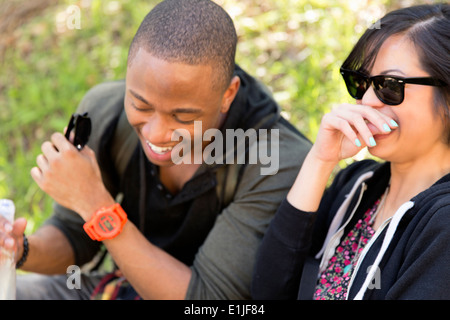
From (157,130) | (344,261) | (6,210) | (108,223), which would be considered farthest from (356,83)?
(6,210)

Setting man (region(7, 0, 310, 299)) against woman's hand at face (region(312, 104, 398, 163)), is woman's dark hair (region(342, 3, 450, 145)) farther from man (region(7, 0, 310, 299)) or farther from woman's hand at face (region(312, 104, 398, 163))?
man (region(7, 0, 310, 299))

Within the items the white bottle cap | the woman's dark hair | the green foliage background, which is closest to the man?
the white bottle cap

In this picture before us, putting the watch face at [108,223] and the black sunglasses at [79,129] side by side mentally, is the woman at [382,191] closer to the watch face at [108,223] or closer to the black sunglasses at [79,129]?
the watch face at [108,223]

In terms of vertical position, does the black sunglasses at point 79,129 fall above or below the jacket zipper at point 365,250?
A: above

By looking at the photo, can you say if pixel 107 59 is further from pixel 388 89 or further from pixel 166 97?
pixel 388 89

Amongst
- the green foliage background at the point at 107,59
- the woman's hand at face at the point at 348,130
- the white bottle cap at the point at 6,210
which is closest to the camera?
the woman's hand at face at the point at 348,130

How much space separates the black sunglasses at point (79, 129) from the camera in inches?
98.2

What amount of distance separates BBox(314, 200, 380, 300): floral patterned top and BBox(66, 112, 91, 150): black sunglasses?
3.85ft

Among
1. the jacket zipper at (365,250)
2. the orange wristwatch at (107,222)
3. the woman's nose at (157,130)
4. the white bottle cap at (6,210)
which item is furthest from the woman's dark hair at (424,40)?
the white bottle cap at (6,210)

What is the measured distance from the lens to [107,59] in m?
4.98
